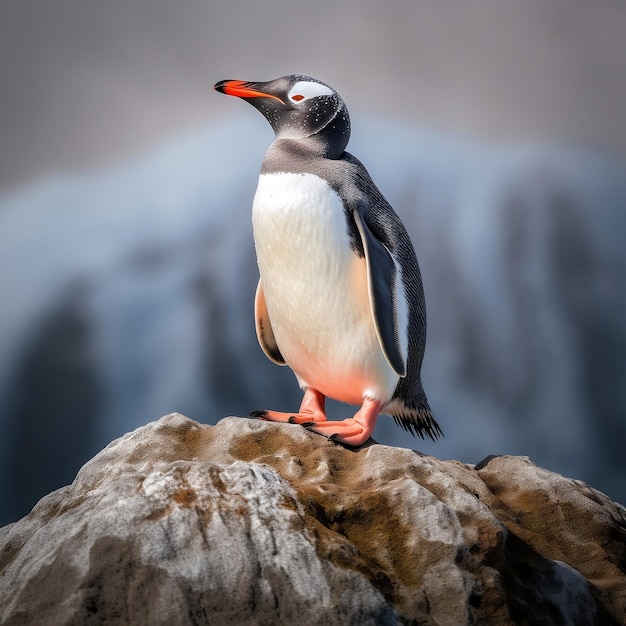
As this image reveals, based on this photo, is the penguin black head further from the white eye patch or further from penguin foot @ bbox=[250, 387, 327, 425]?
penguin foot @ bbox=[250, 387, 327, 425]

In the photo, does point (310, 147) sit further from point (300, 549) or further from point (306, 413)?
point (300, 549)

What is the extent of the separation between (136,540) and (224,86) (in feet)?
8.31

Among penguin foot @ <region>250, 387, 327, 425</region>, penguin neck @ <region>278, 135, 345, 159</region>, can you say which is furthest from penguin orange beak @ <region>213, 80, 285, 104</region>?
penguin foot @ <region>250, 387, 327, 425</region>

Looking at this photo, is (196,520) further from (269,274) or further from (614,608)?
(269,274)

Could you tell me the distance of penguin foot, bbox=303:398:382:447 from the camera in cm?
325

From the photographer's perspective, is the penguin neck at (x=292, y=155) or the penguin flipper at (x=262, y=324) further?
the penguin flipper at (x=262, y=324)

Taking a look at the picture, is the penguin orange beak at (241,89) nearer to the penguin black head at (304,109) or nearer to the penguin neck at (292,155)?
the penguin black head at (304,109)

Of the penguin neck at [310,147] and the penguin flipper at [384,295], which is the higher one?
the penguin neck at [310,147]

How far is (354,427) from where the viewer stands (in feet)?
11.1

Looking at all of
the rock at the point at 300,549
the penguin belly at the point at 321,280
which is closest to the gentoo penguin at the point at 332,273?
the penguin belly at the point at 321,280

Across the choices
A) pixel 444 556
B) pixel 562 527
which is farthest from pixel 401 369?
pixel 444 556

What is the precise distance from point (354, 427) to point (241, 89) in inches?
69.7

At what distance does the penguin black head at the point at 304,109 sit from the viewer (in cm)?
379

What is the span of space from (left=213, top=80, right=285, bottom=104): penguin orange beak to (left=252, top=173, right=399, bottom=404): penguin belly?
50 centimetres
